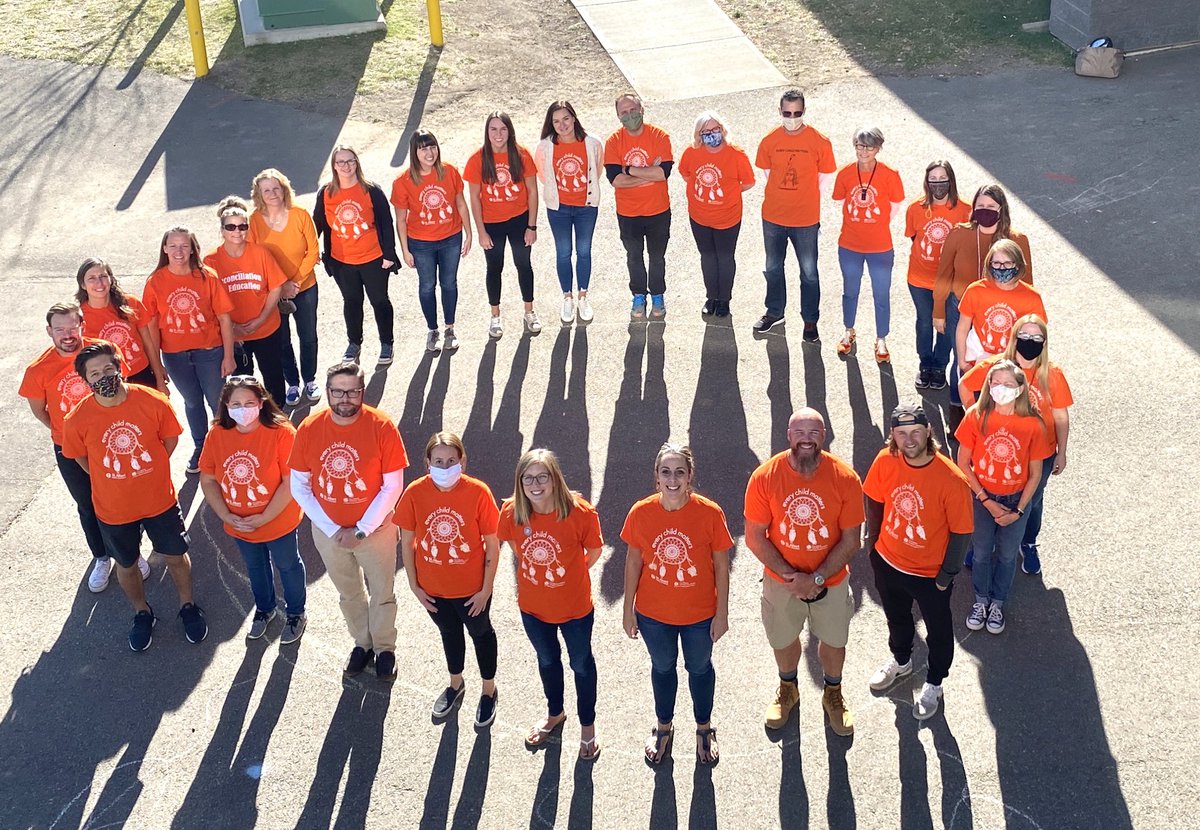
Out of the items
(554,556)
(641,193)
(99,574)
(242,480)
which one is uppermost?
(554,556)

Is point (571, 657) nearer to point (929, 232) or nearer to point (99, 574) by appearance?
point (99, 574)

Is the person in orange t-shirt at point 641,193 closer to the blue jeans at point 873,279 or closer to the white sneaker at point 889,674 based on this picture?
the blue jeans at point 873,279

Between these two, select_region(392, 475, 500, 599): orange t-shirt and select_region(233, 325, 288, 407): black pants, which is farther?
select_region(233, 325, 288, 407): black pants

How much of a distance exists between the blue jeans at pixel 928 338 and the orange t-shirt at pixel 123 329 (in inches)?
217

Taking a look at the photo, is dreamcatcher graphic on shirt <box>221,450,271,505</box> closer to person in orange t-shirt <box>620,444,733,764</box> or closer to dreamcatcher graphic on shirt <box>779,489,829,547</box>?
person in orange t-shirt <box>620,444,733,764</box>

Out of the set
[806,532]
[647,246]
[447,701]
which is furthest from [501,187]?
[806,532]

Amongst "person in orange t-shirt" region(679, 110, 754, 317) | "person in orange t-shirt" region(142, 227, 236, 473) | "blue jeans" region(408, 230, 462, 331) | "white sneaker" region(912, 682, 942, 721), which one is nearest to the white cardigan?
"person in orange t-shirt" region(679, 110, 754, 317)

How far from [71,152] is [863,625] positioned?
Answer: 11.4 metres

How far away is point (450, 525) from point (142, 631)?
8.07ft

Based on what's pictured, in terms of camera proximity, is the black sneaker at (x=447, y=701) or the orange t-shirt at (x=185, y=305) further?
the orange t-shirt at (x=185, y=305)

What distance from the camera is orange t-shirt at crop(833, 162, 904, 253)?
31.1ft

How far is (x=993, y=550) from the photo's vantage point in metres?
7.52

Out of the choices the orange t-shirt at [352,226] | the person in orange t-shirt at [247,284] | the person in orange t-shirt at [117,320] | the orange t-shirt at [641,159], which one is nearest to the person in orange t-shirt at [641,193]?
the orange t-shirt at [641,159]

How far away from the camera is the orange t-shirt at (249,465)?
7.00 m
